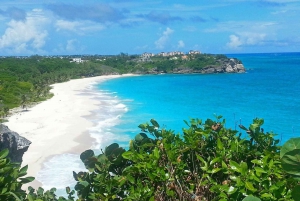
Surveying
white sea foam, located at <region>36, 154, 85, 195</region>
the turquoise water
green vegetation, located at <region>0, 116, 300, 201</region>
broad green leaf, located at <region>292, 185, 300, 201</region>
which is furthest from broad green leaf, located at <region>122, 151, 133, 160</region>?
the turquoise water

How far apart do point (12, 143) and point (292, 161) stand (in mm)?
4533

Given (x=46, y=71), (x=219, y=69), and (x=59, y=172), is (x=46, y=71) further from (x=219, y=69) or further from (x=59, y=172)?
(x=59, y=172)

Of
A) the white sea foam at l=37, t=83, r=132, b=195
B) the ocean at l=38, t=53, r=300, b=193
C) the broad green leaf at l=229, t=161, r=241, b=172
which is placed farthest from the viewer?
the ocean at l=38, t=53, r=300, b=193

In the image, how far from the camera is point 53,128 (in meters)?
30.1

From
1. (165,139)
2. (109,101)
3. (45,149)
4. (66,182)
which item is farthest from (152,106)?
(165,139)

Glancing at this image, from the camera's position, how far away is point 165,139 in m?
2.31

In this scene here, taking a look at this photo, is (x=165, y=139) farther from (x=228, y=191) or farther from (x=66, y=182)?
(x=66, y=182)

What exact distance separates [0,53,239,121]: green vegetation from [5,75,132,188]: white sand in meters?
3.23

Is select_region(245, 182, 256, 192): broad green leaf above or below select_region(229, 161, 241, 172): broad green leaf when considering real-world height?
below

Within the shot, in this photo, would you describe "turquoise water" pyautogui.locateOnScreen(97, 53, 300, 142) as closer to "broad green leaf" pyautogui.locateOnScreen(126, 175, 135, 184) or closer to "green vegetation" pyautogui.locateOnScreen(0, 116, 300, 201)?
"green vegetation" pyautogui.locateOnScreen(0, 116, 300, 201)

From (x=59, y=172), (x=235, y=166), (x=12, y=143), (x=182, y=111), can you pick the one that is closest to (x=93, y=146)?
(x=59, y=172)

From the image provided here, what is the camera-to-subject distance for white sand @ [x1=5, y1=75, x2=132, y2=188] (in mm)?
22422

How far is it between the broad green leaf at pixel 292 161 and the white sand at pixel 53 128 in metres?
16.1

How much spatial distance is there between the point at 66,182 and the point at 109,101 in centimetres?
3134
